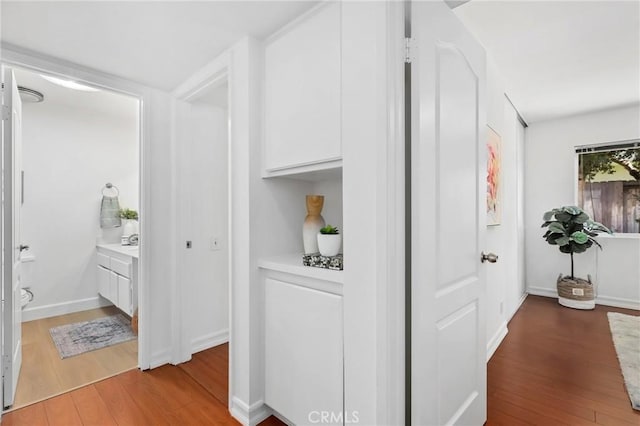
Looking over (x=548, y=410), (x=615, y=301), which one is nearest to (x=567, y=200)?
(x=615, y=301)

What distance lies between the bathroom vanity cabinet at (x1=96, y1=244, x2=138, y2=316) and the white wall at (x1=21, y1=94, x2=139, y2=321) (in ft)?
0.76

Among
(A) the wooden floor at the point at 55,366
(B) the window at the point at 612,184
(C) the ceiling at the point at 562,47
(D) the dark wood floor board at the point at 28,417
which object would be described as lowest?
(D) the dark wood floor board at the point at 28,417

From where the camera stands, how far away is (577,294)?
150 inches

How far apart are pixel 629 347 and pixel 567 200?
216cm

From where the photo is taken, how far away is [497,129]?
2.77 meters

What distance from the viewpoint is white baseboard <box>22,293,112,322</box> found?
3.37 m

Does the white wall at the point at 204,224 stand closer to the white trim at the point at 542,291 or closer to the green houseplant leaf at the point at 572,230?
the green houseplant leaf at the point at 572,230

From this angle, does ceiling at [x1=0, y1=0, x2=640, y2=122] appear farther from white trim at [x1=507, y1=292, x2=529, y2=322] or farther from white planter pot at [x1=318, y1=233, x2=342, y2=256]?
white trim at [x1=507, y1=292, x2=529, y2=322]

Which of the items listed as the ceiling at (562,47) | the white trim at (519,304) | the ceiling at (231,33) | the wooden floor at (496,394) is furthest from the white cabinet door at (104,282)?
the white trim at (519,304)

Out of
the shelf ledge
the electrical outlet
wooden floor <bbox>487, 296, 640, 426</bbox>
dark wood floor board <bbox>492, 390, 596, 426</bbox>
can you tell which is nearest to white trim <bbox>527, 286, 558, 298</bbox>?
wooden floor <bbox>487, 296, 640, 426</bbox>

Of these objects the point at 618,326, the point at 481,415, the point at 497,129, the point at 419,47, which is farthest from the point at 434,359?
the point at 618,326

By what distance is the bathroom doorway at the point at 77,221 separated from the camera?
116 inches

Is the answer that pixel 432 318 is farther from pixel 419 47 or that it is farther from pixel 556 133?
pixel 556 133

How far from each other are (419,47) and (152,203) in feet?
6.84
